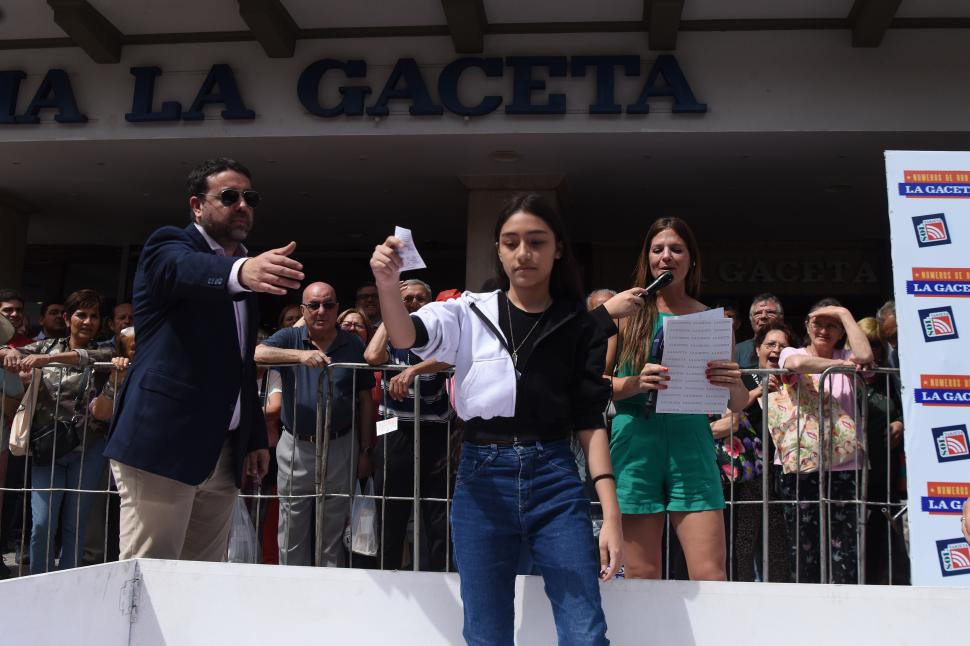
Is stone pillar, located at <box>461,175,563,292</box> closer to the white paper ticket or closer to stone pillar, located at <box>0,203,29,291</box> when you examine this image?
stone pillar, located at <box>0,203,29,291</box>

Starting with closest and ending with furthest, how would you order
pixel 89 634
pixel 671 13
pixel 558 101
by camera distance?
pixel 89 634 < pixel 671 13 < pixel 558 101

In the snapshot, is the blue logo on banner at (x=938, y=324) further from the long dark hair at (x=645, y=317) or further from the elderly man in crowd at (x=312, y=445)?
the elderly man in crowd at (x=312, y=445)

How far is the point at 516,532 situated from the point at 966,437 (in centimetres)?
293

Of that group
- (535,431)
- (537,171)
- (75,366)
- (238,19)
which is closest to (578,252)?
(537,171)

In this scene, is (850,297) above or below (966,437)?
above

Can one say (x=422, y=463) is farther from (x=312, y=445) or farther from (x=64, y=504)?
(x=64, y=504)

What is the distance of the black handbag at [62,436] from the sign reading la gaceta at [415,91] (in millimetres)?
5206

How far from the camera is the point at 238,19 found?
9.96 m

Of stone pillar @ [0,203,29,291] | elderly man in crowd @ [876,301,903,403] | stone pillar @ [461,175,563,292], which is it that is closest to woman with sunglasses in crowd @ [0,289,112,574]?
elderly man in crowd @ [876,301,903,403]

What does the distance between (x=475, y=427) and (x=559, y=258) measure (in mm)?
594

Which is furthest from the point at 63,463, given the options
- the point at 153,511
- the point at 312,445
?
the point at 153,511

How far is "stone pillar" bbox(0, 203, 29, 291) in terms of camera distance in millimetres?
13266

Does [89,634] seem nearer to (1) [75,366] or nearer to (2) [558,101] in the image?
(1) [75,366]

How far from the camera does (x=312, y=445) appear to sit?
18.0ft
